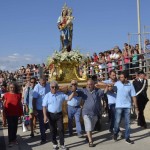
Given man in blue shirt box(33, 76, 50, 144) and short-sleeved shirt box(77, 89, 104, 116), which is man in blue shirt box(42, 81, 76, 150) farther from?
man in blue shirt box(33, 76, 50, 144)

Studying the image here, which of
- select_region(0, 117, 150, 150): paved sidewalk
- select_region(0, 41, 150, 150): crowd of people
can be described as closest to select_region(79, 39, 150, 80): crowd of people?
select_region(0, 41, 150, 150): crowd of people

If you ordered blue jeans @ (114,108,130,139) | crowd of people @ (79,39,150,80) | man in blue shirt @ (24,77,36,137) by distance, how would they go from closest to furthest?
1. blue jeans @ (114,108,130,139)
2. man in blue shirt @ (24,77,36,137)
3. crowd of people @ (79,39,150,80)

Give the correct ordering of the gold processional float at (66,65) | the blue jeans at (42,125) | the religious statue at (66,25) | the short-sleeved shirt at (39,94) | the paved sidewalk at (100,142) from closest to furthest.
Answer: the paved sidewalk at (100,142)
the blue jeans at (42,125)
the short-sleeved shirt at (39,94)
the gold processional float at (66,65)
the religious statue at (66,25)

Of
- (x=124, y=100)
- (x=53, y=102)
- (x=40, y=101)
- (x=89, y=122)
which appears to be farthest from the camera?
(x=40, y=101)

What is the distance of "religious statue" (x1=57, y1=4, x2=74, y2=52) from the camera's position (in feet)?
48.2

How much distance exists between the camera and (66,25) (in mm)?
14703

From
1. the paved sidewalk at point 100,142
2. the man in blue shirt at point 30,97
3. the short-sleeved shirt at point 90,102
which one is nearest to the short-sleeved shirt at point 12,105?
the paved sidewalk at point 100,142

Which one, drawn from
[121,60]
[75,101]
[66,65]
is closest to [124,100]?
[75,101]

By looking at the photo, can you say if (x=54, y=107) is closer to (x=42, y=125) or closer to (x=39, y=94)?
(x=42, y=125)

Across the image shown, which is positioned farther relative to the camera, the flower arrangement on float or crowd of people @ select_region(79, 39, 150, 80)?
crowd of people @ select_region(79, 39, 150, 80)

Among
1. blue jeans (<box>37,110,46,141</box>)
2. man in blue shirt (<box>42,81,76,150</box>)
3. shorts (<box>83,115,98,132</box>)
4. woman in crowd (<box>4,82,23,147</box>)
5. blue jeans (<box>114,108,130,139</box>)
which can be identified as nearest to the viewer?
man in blue shirt (<box>42,81,76,150</box>)

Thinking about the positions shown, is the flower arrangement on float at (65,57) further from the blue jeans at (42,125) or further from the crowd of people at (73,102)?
the blue jeans at (42,125)

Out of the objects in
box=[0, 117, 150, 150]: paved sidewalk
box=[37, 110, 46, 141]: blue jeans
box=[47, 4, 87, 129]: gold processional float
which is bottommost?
box=[0, 117, 150, 150]: paved sidewalk

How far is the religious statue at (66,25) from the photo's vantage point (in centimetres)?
1470
